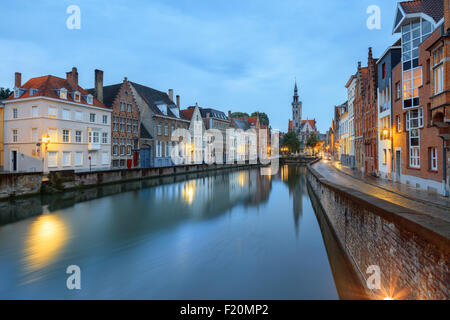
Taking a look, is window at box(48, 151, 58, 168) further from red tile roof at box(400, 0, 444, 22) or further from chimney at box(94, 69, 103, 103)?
red tile roof at box(400, 0, 444, 22)

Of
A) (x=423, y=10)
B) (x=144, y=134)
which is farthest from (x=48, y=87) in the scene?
(x=423, y=10)

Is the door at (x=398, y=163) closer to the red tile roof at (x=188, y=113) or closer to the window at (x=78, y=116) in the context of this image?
the window at (x=78, y=116)

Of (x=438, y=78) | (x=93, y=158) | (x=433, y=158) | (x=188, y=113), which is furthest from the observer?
(x=188, y=113)

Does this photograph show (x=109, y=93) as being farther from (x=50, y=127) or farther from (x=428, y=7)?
(x=428, y=7)

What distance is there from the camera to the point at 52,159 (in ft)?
96.4

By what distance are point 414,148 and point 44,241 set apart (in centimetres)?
2229

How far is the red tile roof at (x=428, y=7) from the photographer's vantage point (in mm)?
16922

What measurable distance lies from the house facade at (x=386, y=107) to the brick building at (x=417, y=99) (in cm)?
150

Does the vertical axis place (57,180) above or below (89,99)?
below

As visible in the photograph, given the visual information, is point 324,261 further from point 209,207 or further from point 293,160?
point 293,160

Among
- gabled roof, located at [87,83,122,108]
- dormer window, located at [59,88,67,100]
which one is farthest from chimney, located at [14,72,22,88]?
gabled roof, located at [87,83,122,108]

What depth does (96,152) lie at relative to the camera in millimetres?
35031

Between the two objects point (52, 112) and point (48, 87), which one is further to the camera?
point (48, 87)
